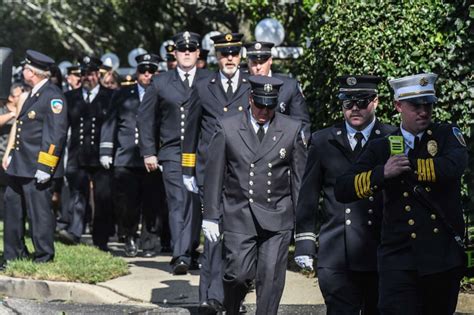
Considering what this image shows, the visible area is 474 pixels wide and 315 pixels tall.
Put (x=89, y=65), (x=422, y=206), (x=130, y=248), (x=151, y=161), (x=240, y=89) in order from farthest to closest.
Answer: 1. (x=89, y=65)
2. (x=130, y=248)
3. (x=151, y=161)
4. (x=240, y=89)
5. (x=422, y=206)

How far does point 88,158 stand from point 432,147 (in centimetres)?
886

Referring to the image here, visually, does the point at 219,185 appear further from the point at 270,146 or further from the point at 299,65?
the point at 299,65

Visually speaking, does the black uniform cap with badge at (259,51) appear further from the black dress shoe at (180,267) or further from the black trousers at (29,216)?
the black trousers at (29,216)

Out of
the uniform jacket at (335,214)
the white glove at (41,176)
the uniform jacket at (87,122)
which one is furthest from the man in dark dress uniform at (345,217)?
the uniform jacket at (87,122)

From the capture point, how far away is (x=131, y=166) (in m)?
14.5

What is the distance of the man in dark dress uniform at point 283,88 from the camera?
10.6m

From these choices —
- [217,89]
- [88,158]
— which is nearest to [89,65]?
[88,158]

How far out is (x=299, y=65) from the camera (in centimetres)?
1270

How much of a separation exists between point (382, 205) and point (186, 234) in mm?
4355

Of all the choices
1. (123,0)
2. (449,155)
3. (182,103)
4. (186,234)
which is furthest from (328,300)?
(123,0)

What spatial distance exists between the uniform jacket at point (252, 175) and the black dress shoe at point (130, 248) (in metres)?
5.52

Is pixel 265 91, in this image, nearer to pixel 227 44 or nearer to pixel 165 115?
pixel 227 44

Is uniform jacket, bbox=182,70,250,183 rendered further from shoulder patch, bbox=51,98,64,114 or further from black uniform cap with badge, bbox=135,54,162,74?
black uniform cap with badge, bbox=135,54,162,74

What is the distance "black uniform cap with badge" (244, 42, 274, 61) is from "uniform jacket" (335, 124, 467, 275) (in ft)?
11.4
